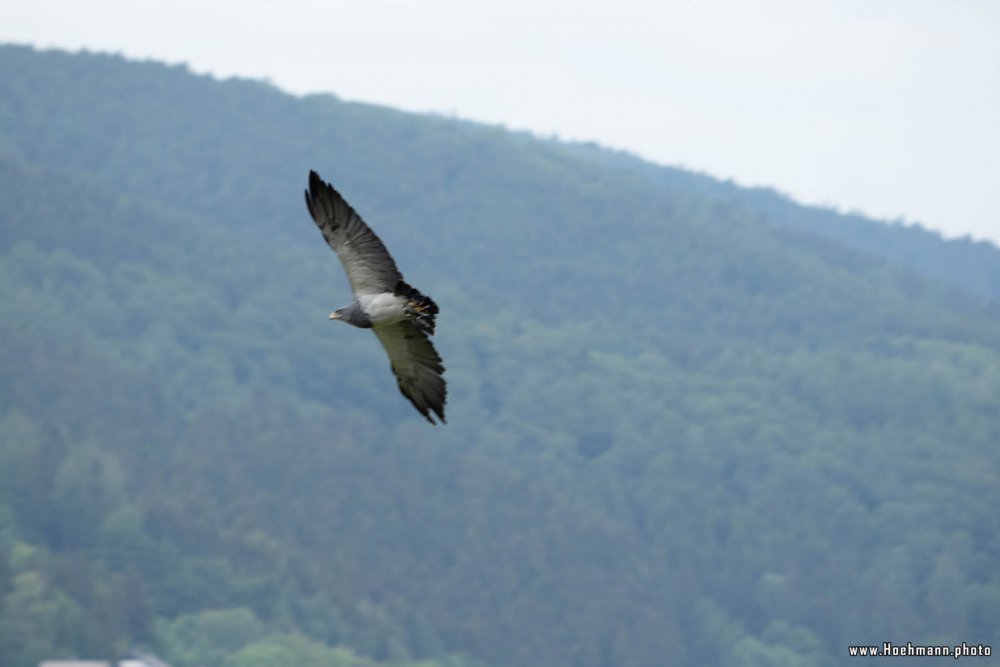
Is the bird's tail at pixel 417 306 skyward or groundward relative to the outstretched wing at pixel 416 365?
skyward

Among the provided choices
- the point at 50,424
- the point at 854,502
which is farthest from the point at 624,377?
the point at 50,424

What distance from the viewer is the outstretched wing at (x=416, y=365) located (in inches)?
671

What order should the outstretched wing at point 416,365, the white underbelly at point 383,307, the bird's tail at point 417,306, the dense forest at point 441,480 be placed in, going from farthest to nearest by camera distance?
the dense forest at point 441,480
the outstretched wing at point 416,365
the white underbelly at point 383,307
the bird's tail at point 417,306

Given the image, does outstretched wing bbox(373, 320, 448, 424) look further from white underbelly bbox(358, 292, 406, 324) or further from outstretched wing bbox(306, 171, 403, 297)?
outstretched wing bbox(306, 171, 403, 297)

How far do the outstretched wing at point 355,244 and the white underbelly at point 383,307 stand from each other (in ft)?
0.26

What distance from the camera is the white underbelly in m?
16.3

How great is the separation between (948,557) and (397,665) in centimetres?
5401

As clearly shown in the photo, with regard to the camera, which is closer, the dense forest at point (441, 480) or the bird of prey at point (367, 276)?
the bird of prey at point (367, 276)

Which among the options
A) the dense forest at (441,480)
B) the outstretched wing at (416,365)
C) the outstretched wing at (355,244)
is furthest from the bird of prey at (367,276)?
the dense forest at (441,480)

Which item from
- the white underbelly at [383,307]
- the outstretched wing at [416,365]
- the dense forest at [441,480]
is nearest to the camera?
the white underbelly at [383,307]

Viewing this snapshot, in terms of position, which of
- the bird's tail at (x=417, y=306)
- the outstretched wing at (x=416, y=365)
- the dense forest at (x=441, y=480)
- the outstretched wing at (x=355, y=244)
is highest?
the dense forest at (x=441, y=480)

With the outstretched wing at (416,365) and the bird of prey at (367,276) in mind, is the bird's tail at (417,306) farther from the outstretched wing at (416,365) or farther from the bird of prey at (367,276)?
the outstretched wing at (416,365)

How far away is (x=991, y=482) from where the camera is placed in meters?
158

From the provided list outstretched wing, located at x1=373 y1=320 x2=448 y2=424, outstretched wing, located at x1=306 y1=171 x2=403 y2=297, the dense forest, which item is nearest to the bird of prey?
outstretched wing, located at x1=306 y1=171 x2=403 y2=297
